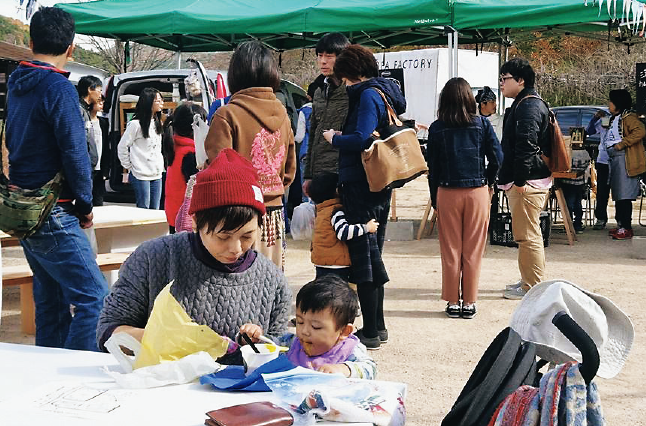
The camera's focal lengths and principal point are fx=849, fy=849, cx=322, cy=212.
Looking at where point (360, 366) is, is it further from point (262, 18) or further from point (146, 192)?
point (262, 18)

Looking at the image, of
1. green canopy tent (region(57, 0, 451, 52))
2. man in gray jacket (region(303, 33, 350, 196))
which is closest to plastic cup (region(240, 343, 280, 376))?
man in gray jacket (region(303, 33, 350, 196))

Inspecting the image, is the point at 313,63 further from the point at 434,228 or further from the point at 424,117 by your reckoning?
the point at 434,228

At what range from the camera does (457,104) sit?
5.91 m

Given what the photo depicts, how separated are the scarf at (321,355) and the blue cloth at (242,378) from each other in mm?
513

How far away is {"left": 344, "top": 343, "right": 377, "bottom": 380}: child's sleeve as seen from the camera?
2.52 metres

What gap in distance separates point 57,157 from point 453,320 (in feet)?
11.2

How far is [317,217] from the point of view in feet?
17.1

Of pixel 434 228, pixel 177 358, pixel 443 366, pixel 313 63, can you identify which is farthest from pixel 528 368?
pixel 313 63

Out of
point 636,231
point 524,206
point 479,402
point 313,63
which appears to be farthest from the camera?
point 313,63

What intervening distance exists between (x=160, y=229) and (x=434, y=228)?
5.15 metres

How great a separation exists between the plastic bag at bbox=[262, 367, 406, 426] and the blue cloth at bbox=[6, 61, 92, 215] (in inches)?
83.4

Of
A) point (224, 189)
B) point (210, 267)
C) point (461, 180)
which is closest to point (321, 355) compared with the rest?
point (210, 267)

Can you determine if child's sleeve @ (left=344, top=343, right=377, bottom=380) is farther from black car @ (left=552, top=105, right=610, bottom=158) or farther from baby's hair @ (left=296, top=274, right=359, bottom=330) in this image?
black car @ (left=552, top=105, right=610, bottom=158)

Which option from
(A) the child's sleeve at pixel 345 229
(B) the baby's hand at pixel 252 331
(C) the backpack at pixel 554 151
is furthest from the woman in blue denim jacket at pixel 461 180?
(B) the baby's hand at pixel 252 331
